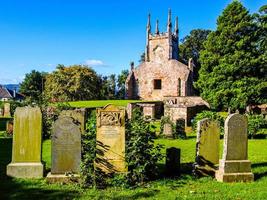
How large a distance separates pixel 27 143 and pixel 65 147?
97cm

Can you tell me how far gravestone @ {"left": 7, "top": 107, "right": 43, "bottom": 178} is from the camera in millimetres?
7836

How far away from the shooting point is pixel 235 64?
26.3m

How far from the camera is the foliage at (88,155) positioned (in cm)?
730

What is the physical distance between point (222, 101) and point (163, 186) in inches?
800

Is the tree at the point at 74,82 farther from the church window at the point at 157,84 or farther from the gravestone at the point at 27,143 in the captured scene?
the gravestone at the point at 27,143

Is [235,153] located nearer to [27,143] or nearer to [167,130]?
[27,143]

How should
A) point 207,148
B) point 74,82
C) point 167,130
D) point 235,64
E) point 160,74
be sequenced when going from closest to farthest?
point 207,148 < point 167,130 < point 235,64 < point 160,74 < point 74,82

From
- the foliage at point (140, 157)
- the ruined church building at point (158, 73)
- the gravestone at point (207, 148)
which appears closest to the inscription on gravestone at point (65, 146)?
the foliage at point (140, 157)

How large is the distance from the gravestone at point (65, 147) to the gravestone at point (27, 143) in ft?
1.67

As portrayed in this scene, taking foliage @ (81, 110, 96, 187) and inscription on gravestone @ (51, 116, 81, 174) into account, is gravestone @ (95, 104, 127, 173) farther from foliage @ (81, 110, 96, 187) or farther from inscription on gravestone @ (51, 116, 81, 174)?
inscription on gravestone @ (51, 116, 81, 174)

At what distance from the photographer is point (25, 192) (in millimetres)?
6785

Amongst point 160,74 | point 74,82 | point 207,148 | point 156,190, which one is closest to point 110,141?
point 156,190

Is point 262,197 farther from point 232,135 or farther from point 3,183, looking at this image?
point 3,183

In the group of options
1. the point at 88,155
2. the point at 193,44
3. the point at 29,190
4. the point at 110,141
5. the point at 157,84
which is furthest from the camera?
the point at 193,44
